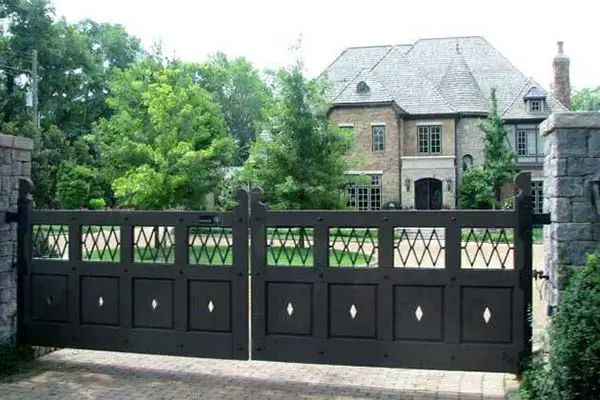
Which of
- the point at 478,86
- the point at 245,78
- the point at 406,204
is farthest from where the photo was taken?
the point at 245,78

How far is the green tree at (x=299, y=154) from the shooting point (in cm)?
2203

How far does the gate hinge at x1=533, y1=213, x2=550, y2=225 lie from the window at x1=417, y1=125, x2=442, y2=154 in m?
31.9

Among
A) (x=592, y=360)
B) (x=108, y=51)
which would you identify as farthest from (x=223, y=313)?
(x=108, y=51)

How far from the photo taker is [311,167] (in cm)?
2203

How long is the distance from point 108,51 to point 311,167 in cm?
3863

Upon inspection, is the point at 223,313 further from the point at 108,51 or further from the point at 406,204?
the point at 108,51

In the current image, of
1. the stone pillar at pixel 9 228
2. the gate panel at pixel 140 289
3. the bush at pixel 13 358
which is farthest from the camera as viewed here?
the stone pillar at pixel 9 228

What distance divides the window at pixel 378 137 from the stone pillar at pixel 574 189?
31.5 metres

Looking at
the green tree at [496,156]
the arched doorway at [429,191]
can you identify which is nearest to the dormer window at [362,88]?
the arched doorway at [429,191]

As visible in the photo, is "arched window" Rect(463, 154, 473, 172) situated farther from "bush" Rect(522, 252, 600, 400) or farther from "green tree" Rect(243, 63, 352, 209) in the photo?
"bush" Rect(522, 252, 600, 400)

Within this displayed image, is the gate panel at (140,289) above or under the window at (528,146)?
under

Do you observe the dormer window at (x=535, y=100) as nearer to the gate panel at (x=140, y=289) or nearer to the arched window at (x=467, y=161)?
the arched window at (x=467, y=161)

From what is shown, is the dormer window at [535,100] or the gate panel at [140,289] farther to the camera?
the dormer window at [535,100]

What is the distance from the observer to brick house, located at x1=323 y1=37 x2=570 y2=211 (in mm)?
37000
